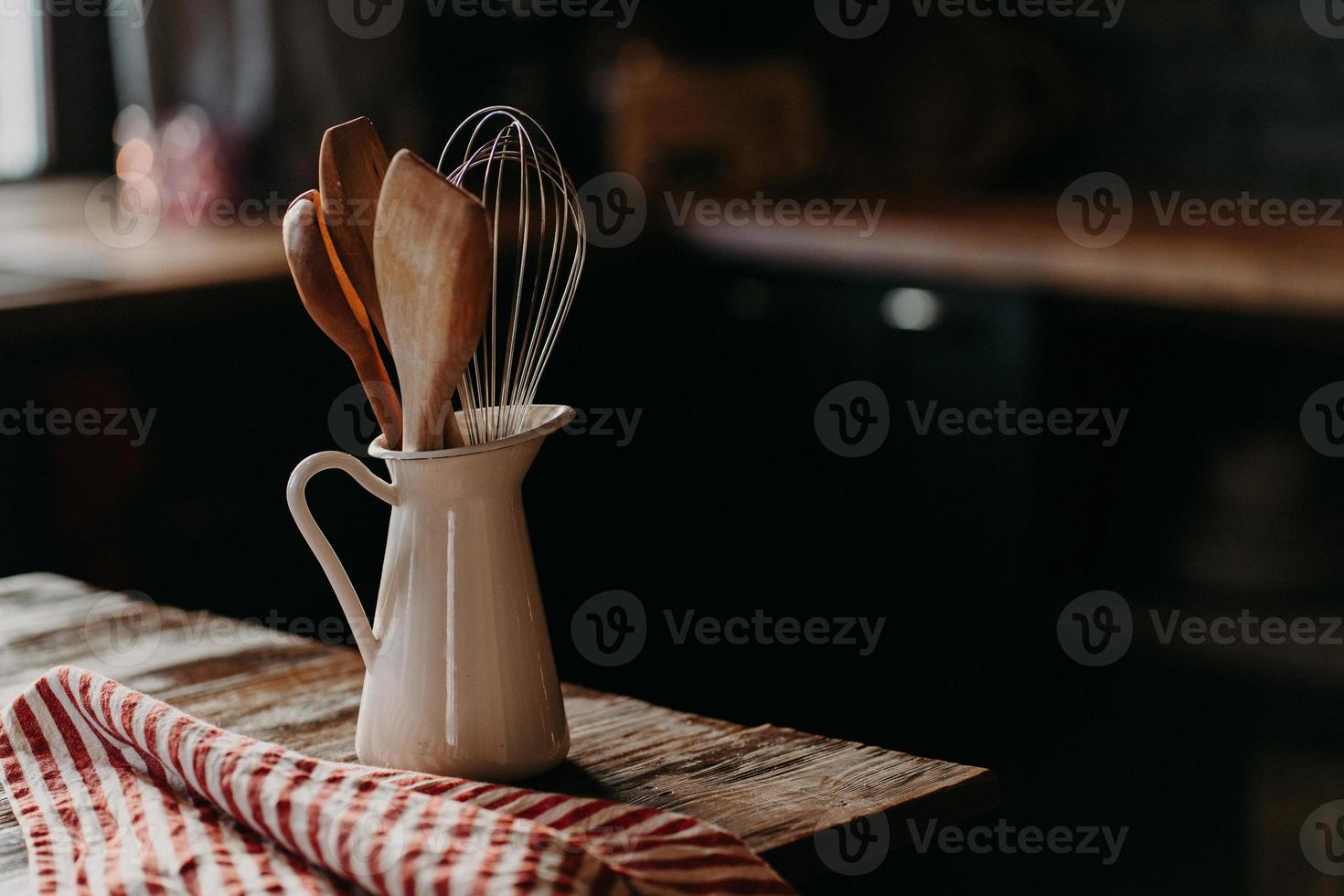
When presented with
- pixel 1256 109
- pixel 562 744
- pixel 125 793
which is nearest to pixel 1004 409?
pixel 1256 109

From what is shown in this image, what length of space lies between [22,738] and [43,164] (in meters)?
2.38

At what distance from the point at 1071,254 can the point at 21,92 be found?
6.50ft

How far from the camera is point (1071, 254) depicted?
1.70m

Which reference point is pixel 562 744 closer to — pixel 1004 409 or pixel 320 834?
pixel 320 834

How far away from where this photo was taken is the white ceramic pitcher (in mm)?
642
